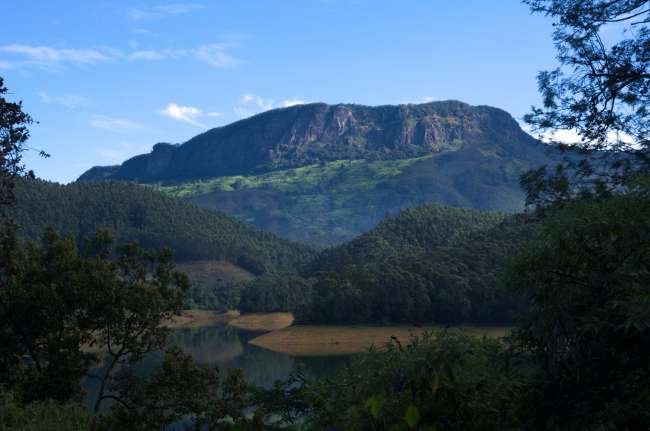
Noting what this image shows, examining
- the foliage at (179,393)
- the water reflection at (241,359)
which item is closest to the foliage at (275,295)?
the water reflection at (241,359)

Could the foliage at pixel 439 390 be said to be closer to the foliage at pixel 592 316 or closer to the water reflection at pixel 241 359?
the foliage at pixel 592 316

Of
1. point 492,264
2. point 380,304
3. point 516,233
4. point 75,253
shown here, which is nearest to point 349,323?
point 380,304

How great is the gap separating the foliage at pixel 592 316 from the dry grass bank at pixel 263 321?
418 feet

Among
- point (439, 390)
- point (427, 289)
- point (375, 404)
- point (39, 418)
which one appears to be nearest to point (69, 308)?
point (39, 418)

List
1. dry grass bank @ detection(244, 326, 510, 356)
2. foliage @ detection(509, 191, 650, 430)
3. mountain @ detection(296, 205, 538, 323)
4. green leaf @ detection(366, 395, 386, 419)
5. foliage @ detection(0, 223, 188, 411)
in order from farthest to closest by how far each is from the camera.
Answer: mountain @ detection(296, 205, 538, 323), dry grass bank @ detection(244, 326, 510, 356), foliage @ detection(0, 223, 188, 411), foliage @ detection(509, 191, 650, 430), green leaf @ detection(366, 395, 386, 419)

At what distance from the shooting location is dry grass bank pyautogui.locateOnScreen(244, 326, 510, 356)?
9300 centimetres

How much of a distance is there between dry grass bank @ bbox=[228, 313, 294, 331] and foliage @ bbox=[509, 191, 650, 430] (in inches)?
5020

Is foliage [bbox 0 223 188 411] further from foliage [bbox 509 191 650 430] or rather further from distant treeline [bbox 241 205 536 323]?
distant treeline [bbox 241 205 536 323]

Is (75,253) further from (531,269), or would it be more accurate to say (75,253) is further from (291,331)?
(291,331)

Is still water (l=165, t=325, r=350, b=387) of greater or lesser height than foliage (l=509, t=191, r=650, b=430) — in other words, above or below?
below

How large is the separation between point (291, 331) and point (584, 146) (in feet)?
305

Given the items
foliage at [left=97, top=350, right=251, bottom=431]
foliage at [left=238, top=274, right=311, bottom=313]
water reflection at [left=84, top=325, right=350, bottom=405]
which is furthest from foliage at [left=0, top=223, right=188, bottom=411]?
foliage at [left=238, top=274, right=311, bottom=313]

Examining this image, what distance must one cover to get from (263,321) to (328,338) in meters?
45.4

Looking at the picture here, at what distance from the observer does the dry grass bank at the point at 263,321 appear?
13662 cm
